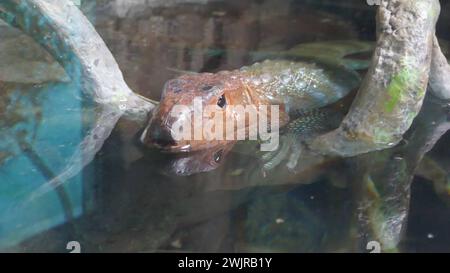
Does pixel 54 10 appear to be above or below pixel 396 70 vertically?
above

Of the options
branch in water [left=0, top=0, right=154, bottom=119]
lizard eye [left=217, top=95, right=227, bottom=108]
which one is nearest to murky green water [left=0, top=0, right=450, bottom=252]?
branch in water [left=0, top=0, right=154, bottom=119]

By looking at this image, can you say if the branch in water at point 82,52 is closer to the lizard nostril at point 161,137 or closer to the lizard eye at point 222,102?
the lizard nostril at point 161,137

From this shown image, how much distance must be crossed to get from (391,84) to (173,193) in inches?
60.1

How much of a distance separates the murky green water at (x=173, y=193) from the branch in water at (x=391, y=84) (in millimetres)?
144

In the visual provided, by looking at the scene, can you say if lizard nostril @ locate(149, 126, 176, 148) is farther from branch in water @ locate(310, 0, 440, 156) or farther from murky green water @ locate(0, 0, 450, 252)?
branch in water @ locate(310, 0, 440, 156)

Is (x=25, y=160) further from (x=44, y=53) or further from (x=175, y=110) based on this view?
(x=44, y=53)

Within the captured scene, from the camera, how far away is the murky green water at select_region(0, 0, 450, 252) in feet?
9.04

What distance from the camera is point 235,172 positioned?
3.35 meters

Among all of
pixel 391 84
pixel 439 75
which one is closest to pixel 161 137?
pixel 391 84

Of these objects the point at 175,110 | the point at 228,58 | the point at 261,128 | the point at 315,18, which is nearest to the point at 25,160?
the point at 175,110

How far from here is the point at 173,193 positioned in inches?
124

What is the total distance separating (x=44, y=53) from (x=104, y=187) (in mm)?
2471

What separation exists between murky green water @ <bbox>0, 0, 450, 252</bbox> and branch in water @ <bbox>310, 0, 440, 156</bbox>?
144 millimetres

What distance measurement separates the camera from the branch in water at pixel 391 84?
11.3 ft
